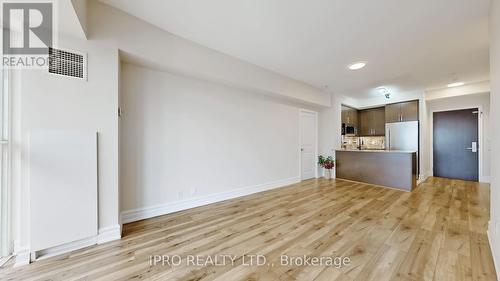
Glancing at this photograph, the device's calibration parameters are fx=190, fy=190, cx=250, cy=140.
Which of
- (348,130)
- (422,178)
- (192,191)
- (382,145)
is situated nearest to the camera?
(192,191)

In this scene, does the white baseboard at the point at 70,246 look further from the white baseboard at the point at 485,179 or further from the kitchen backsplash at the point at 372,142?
the white baseboard at the point at 485,179

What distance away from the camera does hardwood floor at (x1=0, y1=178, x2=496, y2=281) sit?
5.54ft

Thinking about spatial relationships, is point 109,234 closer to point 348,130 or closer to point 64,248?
point 64,248

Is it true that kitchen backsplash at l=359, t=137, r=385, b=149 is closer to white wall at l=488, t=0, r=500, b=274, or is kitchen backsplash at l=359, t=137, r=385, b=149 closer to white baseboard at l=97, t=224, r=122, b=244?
white wall at l=488, t=0, r=500, b=274

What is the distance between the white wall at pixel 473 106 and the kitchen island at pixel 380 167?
6.86 ft

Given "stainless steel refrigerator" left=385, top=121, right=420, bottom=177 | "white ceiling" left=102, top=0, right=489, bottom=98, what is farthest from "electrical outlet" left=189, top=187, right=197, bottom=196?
"stainless steel refrigerator" left=385, top=121, right=420, bottom=177

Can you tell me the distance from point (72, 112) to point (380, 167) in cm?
622

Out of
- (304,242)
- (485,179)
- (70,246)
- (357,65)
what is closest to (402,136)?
(485,179)

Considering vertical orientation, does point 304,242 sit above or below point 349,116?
below

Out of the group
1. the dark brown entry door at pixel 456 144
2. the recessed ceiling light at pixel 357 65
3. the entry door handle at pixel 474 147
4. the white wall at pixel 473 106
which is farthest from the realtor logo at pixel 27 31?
the entry door handle at pixel 474 147

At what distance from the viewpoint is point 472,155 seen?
543cm

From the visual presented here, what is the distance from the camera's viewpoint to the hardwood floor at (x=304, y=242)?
169 centimetres

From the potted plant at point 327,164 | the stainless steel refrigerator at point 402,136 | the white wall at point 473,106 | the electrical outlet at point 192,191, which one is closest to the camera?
the electrical outlet at point 192,191

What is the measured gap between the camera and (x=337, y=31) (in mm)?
2627
